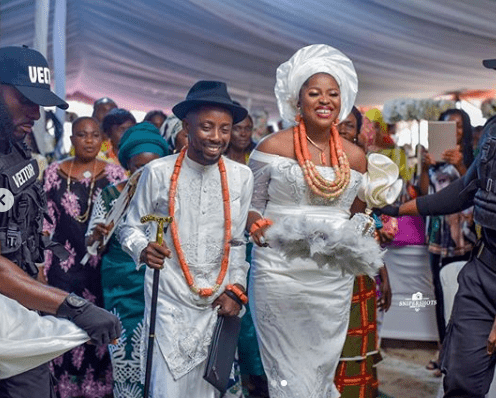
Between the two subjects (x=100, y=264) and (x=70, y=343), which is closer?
(x=70, y=343)

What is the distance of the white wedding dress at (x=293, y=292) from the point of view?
4.91 m

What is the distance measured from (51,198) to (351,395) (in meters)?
2.43

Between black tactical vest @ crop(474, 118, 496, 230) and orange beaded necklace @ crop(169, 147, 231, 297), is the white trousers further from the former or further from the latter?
black tactical vest @ crop(474, 118, 496, 230)

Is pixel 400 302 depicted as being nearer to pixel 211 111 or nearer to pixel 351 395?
pixel 351 395

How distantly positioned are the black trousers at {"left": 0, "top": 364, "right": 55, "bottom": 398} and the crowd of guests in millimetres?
644

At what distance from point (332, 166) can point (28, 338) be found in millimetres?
2087

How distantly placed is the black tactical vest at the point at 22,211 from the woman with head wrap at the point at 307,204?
4.27 feet

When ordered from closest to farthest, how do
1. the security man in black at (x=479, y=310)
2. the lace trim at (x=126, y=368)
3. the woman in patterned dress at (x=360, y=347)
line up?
the security man in black at (x=479, y=310) < the lace trim at (x=126, y=368) < the woman in patterned dress at (x=360, y=347)

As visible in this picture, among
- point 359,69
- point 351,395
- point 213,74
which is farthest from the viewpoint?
point 213,74

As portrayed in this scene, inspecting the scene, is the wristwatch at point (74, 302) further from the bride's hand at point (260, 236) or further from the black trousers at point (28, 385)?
the bride's hand at point (260, 236)

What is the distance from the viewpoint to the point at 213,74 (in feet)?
50.0

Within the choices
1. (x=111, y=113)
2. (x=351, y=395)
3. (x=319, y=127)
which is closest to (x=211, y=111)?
(x=319, y=127)

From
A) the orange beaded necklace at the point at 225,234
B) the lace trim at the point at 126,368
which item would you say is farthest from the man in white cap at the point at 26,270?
the lace trim at the point at 126,368

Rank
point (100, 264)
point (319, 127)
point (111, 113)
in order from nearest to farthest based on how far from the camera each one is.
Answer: point (319, 127)
point (100, 264)
point (111, 113)
